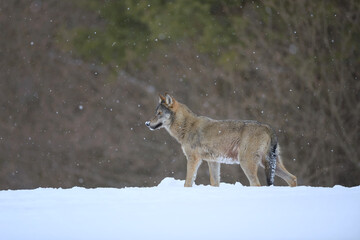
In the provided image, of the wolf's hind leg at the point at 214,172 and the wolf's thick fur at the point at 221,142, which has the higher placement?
the wolf's thick fur at the point at 221,142

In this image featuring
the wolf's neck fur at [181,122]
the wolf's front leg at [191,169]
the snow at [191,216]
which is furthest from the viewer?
the wolf's neck fur at [181,122]

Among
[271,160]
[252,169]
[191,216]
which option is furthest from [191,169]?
[191,216]

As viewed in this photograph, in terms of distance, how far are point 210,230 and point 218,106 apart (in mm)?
10873

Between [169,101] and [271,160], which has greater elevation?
[169,101]

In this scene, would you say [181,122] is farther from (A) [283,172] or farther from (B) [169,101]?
(A) [283,172]

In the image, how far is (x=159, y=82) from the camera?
16.3 meters

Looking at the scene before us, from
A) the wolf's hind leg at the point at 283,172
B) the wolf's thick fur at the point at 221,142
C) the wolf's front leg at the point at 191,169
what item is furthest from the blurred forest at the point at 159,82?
the wolf's hind leg at the point at 283,172

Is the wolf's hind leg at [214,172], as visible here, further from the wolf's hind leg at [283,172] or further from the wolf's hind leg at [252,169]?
the wolf's hind leg at [283,172]

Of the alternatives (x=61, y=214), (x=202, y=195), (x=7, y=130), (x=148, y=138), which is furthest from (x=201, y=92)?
(x=61, y=214)

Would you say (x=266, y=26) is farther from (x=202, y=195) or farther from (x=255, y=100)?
(x=202, y=195)

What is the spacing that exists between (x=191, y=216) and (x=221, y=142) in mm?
3628

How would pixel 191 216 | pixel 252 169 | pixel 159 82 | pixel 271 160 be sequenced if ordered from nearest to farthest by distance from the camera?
pixel 191 216, pixel 271 160, pixel 252 169, pixel 159 82

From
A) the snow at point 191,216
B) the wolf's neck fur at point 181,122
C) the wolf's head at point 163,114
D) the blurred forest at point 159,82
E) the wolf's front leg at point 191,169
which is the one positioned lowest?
the blurred forest at point 159,82

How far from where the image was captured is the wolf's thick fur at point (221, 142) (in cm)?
789
